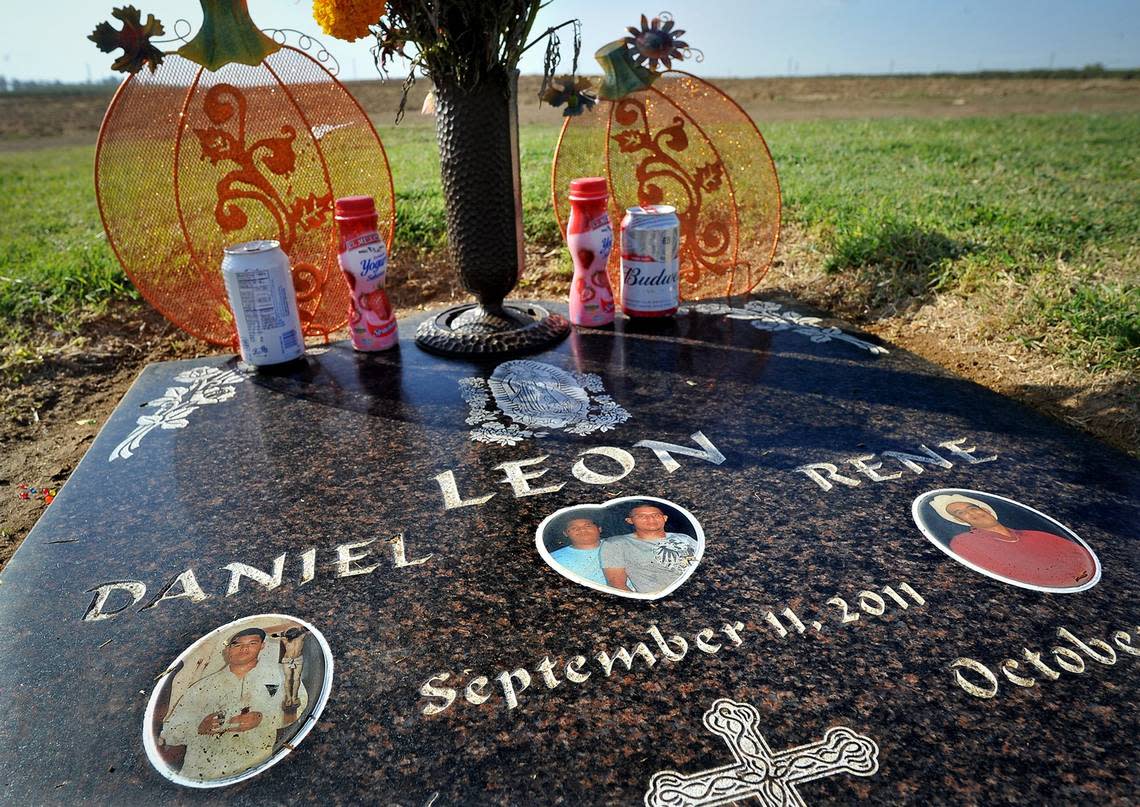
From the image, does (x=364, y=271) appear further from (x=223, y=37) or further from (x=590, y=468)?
(x=590, y=468)

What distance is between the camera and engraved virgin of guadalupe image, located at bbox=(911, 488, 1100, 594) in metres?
1.27

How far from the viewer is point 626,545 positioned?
1.39 meters

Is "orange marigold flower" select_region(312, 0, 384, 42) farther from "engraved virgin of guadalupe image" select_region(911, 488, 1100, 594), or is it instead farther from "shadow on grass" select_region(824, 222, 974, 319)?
"shadow on grass" select_region(824, 222, 974, 319)

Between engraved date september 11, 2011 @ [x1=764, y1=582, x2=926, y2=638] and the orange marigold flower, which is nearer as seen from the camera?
engraved date september 11, 2011 @ [x1=764, y1=582, x2=926, y2=638]

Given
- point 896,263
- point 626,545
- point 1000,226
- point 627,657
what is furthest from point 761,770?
point 1000,226

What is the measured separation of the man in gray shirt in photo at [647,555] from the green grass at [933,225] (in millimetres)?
1711

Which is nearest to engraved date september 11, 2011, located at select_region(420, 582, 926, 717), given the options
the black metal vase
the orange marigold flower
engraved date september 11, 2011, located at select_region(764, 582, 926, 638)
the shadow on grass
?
engraved date september 11, 2011, located at select_region(764, 582, 926, 638)

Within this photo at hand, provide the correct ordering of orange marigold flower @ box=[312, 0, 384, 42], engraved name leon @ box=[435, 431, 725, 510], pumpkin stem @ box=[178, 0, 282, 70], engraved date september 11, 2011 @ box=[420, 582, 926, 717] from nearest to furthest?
engraved date september 11, 2011 @ box=[420, 582, 926, 717] < engraved name leon @ box=[435, 431, 725, 510] < orange marigold flower @ box=[312, 0, 384, 42] < pumpkin stem @ box=[178, 0, 282, 70]

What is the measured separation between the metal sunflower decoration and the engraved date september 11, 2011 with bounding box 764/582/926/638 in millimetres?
1686

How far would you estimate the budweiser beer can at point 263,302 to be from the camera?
6.75 ft

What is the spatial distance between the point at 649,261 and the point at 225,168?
1.33 meters

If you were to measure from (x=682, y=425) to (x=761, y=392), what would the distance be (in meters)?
0.30

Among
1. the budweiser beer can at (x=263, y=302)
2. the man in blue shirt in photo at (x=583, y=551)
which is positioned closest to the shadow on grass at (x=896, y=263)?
the man in blue shirt in photo at (x=583, y=551)

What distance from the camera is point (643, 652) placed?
3.77 ft
